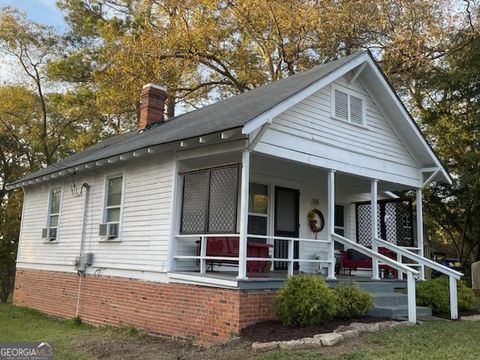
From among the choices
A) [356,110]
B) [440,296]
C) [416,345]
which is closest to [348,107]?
[356,110]

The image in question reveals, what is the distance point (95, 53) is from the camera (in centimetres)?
2672

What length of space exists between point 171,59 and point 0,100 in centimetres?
1133

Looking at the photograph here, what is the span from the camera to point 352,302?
8.95m

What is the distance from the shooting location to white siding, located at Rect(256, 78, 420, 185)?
A: 385 inches

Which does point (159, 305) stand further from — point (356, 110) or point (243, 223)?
point (356, 110)

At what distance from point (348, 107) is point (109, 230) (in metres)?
6.38

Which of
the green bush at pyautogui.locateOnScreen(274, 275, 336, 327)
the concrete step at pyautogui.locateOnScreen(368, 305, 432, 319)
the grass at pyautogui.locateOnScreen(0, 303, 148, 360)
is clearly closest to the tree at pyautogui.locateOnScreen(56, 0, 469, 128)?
the grass at pyautogui.locateOnScreen(0, 303, 148, 360)

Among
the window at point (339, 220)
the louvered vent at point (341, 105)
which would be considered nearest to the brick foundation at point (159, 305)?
the louvered vent at point (341, 105)

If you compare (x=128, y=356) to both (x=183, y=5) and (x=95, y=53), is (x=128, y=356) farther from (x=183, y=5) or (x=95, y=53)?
(x=95, y=53)

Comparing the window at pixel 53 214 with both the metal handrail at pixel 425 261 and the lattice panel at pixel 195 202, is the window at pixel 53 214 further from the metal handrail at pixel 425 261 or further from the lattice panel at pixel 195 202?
the metal handrail at pixel 425 261

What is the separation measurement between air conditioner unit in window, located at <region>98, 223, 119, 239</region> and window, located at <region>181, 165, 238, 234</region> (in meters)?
2.55

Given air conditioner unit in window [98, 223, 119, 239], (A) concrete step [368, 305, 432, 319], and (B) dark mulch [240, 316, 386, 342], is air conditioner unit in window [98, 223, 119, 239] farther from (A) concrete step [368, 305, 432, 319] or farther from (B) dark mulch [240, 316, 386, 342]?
(A) concrete step [368, 305, 432, 319]

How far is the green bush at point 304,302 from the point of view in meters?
8.22

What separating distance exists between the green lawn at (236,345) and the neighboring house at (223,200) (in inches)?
20.3
